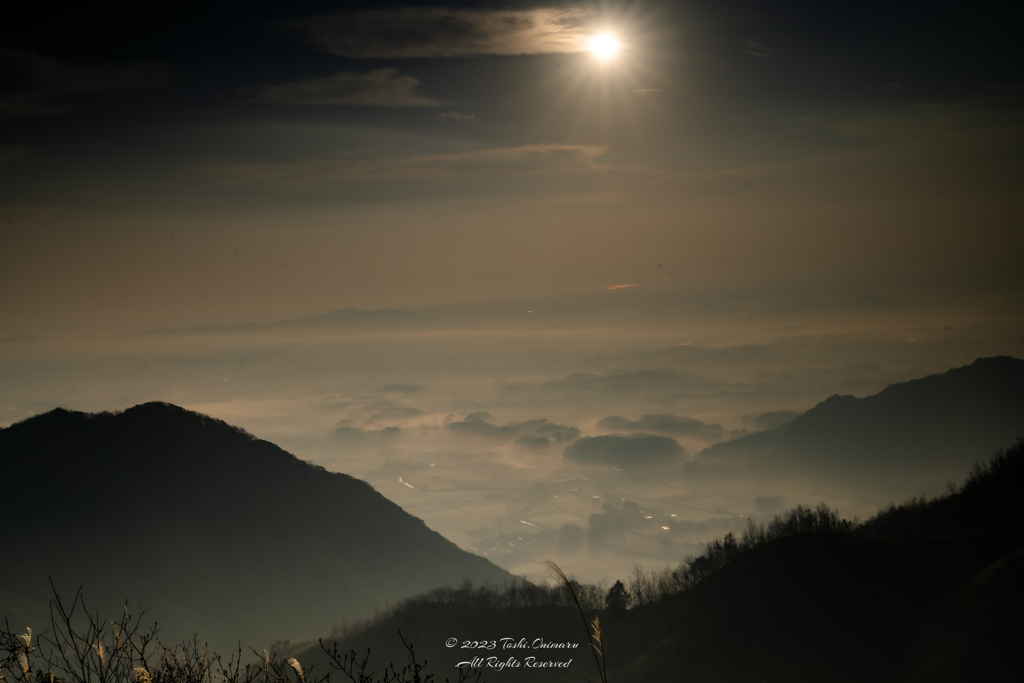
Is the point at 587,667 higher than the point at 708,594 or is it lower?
lower

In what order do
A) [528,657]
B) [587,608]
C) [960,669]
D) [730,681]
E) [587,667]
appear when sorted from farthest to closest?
[587,608]
[528,657]
[587,667]
[730,681]
[960,669]

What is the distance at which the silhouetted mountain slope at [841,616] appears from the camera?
322 ft

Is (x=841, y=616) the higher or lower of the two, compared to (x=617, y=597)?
lower

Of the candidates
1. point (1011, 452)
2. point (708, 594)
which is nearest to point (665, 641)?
point (708, 594)

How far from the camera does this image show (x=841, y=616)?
115 m

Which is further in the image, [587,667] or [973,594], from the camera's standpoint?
[587,667]

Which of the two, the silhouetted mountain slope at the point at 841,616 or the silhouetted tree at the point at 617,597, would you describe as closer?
the silhouetted mountain slope at the point at 841,616

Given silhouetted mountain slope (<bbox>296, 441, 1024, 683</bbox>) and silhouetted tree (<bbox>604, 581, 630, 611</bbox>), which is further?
silhouetted tree (<bbox>604, 581, 630, 611</bbox>)

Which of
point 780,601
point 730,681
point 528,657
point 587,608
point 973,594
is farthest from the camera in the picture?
point 587,608

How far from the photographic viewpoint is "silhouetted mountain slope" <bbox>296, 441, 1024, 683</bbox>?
322 feet

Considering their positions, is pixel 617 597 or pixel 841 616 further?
pixel 617 597

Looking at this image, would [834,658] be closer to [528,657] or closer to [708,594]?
[708,594]

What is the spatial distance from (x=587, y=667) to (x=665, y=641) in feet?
55.2

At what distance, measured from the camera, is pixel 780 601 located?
124750 millimetres
